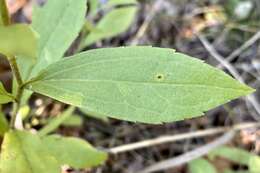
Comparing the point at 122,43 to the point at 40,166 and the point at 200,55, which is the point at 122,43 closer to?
the point at 200,55

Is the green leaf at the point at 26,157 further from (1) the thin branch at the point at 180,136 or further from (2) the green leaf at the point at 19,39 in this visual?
(1) the thin branch at the point at 180,136

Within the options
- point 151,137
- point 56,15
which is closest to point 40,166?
point 56,15

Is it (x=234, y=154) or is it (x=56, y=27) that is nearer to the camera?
(x=56, y=27)

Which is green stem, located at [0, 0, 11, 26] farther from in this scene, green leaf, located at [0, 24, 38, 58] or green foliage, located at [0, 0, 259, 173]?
green leaf, located at [0, 24, 38, 58]

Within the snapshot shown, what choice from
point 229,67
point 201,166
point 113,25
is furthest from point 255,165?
point 113,25

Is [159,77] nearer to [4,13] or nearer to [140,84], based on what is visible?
[140,84]
